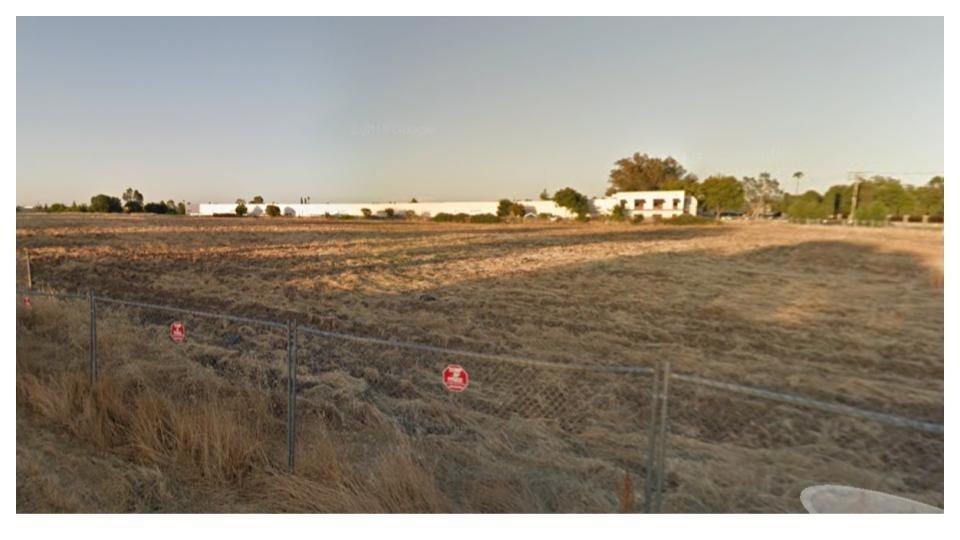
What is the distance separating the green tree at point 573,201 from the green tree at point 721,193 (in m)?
6.06

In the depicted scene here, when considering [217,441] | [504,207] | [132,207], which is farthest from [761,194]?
[132,207]

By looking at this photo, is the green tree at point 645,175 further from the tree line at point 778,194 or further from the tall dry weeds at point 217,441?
the tall dry weeds at point 217,441

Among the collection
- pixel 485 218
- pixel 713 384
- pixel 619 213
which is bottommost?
pixel 713 384

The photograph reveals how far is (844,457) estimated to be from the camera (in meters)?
4.49

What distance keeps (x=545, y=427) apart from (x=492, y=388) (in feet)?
4.39

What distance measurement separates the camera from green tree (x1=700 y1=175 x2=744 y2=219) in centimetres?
1961

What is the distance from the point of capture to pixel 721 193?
21078 millimetres

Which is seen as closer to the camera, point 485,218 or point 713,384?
point 713,384

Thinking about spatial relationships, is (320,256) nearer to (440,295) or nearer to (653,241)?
(440,295)

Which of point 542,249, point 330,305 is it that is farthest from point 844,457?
point 542,249

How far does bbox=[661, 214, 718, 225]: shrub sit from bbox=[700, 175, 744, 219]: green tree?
1.73ft

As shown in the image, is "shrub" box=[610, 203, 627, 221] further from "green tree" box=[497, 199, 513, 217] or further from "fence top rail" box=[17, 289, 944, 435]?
"fence top rail" box=[17, 289, 944, 435]

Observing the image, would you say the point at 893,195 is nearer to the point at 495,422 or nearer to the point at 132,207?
the point at 495,422

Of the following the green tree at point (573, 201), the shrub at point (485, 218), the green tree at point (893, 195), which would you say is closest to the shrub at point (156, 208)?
the shrub at point (485, 218)
